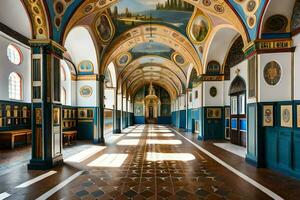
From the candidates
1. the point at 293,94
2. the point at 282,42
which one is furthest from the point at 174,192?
the point at 282,42

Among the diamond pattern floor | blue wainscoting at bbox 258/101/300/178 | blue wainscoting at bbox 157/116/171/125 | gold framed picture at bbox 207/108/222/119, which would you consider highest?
gold framed picture at bbox 207/108/222/119

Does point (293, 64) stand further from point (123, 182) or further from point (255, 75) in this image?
point (123, 182)

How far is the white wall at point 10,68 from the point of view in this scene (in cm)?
1008

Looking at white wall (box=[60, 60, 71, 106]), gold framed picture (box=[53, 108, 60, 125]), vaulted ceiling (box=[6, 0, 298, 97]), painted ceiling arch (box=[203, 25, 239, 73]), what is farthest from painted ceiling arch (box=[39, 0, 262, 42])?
white wall (box=[60, 60, 71, 106])

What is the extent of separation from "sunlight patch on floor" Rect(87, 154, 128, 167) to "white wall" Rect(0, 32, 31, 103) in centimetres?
620

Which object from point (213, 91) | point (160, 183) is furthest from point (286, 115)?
point (213, 91)

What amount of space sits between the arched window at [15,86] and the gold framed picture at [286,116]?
1207cm

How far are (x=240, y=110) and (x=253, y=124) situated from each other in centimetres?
388

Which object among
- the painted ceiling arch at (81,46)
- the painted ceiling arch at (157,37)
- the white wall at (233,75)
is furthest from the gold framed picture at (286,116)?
the painted ceiling arch at (81,46)

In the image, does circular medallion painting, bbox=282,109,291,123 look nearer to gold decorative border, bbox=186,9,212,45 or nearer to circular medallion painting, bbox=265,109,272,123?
circular medallion painting, bbox=265,109,272,123

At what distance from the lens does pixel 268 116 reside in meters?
6.40

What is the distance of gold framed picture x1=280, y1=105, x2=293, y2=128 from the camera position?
18.6ft

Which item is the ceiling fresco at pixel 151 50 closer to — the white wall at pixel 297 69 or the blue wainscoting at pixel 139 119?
the white wall at pixel 297 69

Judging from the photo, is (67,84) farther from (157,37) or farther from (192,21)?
(192,21)
